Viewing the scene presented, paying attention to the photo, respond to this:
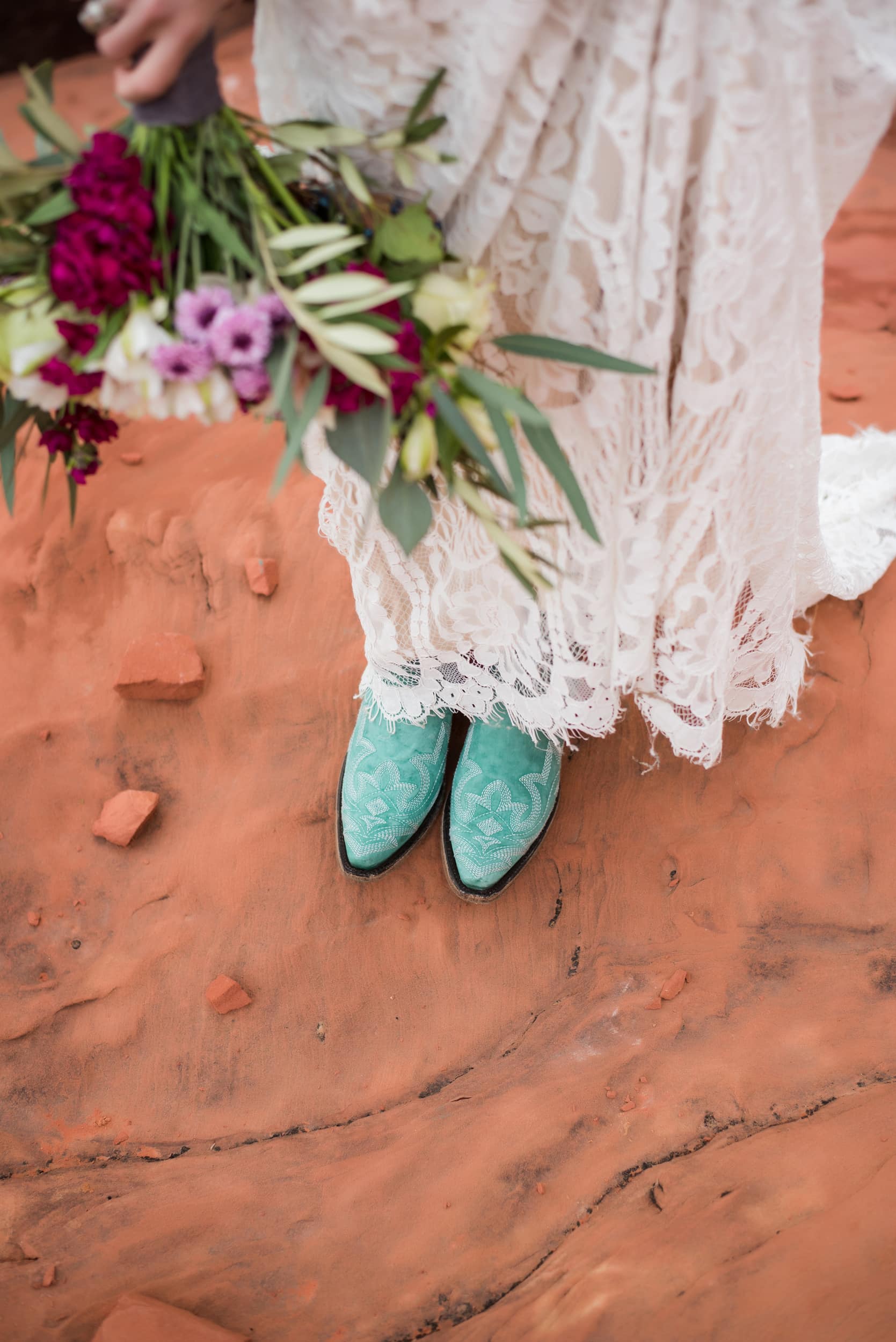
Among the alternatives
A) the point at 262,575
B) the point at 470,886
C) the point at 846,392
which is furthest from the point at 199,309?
the point at 846,392

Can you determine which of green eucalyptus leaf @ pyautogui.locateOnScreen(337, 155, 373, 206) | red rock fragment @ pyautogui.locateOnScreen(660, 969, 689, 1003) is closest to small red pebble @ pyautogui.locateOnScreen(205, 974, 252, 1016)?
red rock fragment @ pyautogui.locateOnScreen(660, 969, 689, 1003)

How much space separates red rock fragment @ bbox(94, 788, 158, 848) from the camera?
157cm

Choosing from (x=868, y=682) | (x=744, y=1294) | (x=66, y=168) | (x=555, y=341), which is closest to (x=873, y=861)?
(x=868, y=682)

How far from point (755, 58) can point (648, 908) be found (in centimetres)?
122

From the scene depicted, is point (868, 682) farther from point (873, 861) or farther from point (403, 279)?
point (403, 279)

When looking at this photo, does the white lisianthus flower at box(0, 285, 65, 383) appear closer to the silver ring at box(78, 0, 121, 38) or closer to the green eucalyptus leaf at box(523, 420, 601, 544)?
the silver ring at box(78, 0, 121, 38)

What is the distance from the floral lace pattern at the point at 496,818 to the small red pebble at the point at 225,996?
42 cm

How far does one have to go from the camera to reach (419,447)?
27.4 inches

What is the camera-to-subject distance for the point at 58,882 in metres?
1.56

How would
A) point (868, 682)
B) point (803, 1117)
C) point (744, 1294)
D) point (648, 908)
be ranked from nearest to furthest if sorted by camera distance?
point (744, 1294), point (803, 1117), point (648, 908), point (868, 682)

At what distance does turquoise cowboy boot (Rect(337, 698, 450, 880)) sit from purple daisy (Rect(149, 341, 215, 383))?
90 cm

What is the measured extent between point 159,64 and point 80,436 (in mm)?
325

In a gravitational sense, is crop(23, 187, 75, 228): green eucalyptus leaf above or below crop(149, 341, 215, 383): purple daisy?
above

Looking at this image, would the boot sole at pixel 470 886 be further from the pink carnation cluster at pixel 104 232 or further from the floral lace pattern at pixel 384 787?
the pink carnation cluster at pixel 104 232
